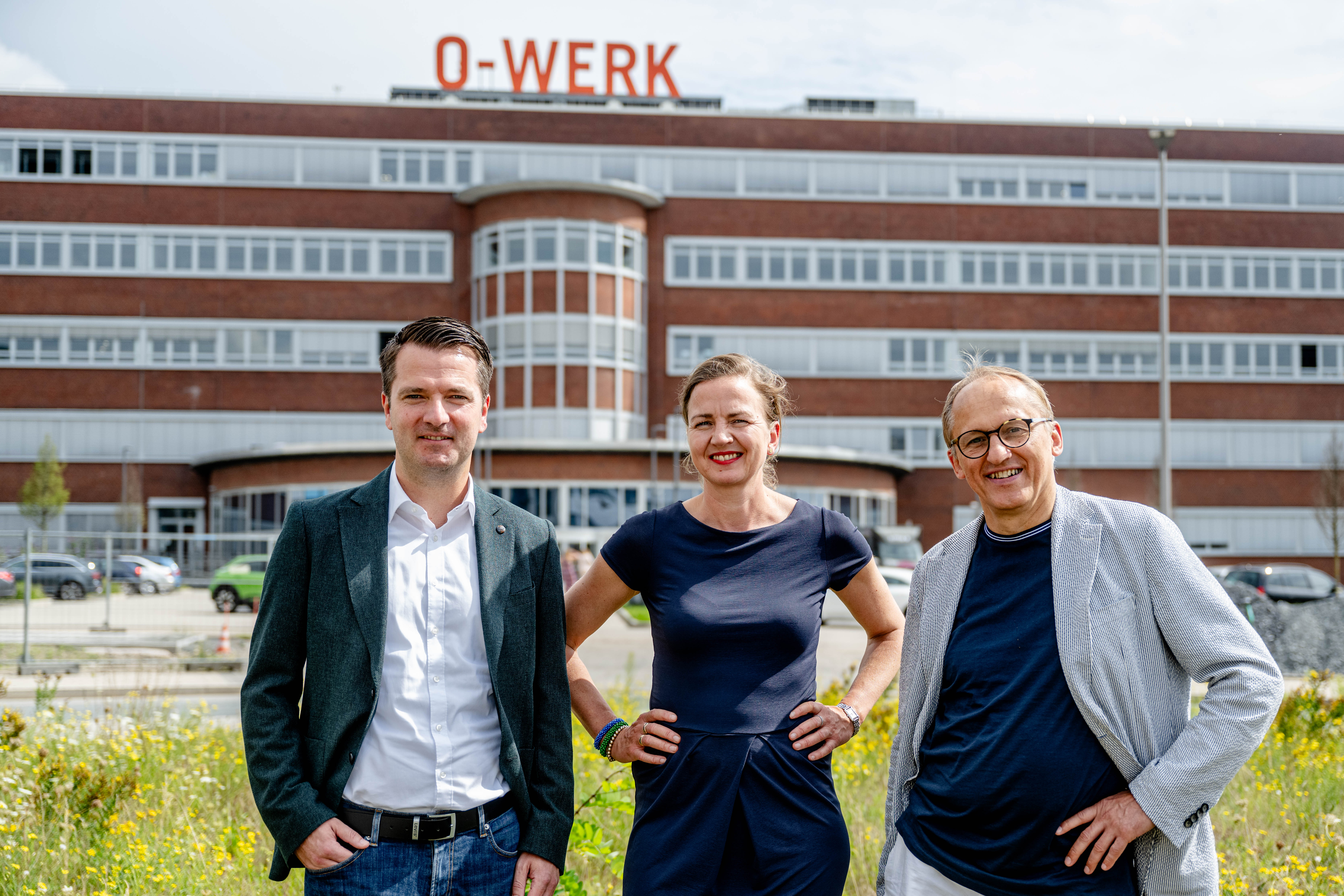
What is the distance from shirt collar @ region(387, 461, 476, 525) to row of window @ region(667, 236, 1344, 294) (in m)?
44.0

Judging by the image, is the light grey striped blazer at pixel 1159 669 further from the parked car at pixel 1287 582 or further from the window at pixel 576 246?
the window at pixel 576 246

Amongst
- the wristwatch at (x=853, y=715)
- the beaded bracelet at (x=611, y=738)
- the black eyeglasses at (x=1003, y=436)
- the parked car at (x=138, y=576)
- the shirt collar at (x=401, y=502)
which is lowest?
the parked car at (x=138, y=576)

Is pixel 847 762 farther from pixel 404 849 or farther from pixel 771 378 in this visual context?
pixel 404 849

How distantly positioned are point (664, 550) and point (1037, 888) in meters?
1.38

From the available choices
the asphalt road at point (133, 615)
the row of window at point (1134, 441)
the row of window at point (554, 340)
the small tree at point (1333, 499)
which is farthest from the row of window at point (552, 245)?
the small tree at point (1333, 499)

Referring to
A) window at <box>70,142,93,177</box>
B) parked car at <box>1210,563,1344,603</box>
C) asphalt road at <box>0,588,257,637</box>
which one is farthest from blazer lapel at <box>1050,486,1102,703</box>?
window at <box>70,142,93,177</box>

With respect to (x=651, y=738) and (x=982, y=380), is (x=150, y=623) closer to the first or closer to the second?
(x=651, y=738)

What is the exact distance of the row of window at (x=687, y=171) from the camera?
45.7 m

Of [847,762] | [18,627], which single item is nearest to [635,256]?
[18,627]

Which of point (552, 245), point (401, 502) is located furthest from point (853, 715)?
point (552, 245)

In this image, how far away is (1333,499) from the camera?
1758 inches

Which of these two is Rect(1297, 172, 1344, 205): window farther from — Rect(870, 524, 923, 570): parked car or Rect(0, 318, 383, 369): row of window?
Rect(0, 318, 383, 369): row of window

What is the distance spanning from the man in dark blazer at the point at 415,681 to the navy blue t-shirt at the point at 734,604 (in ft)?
1.23

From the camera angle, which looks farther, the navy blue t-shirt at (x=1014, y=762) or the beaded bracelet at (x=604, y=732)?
the beaded bracelet at (x=604, y=732)
